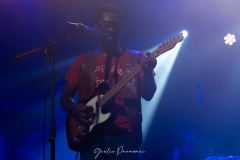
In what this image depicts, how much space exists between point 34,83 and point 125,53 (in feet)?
11.2

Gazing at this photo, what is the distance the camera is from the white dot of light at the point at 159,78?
17.7ft

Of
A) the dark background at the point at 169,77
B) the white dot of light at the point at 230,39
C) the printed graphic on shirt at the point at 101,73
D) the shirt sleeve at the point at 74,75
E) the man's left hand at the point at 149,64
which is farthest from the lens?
the white dot of light at the point at 230,39

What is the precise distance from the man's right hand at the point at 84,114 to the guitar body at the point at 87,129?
0.03 metres

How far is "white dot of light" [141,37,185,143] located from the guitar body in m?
3.05

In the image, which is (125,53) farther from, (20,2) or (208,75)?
(208,75)

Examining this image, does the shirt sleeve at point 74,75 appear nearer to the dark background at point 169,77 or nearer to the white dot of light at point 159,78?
the dark background at point 169,77

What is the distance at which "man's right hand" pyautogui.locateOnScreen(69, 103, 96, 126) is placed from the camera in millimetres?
2375

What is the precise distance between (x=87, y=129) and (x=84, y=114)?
0.39ft

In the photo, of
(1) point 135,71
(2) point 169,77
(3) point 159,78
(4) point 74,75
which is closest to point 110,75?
(1) point 135,71

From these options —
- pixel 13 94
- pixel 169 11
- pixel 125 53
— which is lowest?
pixel 125 53

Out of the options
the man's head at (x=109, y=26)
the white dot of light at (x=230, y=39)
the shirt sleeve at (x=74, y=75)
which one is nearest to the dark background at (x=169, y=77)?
the white dot of light at (x=230, y=39)

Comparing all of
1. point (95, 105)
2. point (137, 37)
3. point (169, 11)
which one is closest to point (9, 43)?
point (137, 37)

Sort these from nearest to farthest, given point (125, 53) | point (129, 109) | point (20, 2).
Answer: point (129, 109) → point (125, 53) → point (20, 2)

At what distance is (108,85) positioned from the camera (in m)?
2.42
